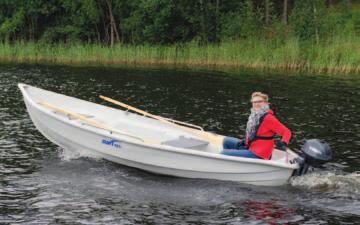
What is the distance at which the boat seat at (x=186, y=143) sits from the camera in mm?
10620

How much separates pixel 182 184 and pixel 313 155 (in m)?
2.48

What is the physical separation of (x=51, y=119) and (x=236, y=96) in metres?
9.70

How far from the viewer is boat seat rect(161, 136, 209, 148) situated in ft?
34.8

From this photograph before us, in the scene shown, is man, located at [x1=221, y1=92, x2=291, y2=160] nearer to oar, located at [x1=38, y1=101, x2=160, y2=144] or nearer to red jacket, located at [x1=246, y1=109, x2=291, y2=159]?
red jacket, located at [x1=246, y1=109, x2=291, y2=159]

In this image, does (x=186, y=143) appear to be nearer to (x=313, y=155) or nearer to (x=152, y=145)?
(x=152, y=145)

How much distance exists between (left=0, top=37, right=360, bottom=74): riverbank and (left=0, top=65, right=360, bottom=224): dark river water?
23.5 feet

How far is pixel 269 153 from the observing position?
9883 millimetres

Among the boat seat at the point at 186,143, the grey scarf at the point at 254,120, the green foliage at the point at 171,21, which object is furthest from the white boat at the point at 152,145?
the green foliage at the point at 171,21

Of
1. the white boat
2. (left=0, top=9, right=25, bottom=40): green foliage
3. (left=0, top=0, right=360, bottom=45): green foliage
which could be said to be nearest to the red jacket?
the white boat

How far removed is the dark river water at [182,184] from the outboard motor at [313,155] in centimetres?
39

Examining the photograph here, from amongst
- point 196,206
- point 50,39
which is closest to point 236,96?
point 196,206

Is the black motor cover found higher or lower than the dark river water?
higher

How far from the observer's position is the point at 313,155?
9.49 m

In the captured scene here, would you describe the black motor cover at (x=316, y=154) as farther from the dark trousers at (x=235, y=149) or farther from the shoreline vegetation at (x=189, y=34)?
the shoreline vegetation at (x=189, y=34)
